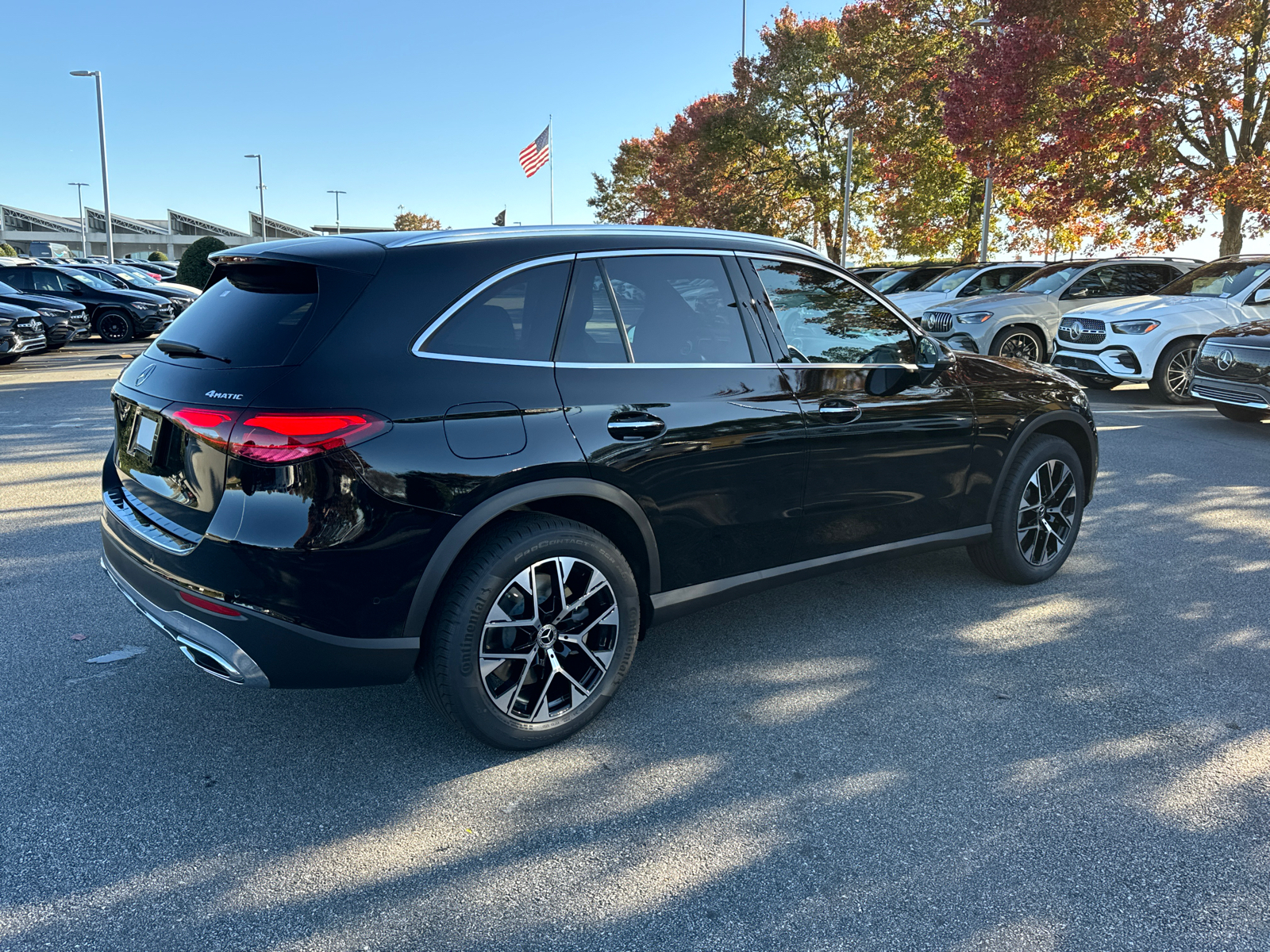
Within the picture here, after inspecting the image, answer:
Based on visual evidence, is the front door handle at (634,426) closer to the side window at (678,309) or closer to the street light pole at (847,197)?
the side window at (678,309)

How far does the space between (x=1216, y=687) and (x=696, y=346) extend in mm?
2515

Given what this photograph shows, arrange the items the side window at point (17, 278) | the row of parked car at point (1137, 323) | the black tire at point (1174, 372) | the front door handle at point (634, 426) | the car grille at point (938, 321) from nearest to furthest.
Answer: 1. the front door handle at point (634, 426)
2. the row of parked car at point (1137, 323)
3. the black tire at point (1174, 372)
4. the car grille at point (938, 321)
5. the side window at point (17, 278)

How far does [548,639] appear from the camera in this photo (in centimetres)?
319

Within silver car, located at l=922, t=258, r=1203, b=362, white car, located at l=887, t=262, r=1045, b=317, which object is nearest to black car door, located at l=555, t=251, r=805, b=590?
silver car, located at l=922, t=258, r=1203, b=362

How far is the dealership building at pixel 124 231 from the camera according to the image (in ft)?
318

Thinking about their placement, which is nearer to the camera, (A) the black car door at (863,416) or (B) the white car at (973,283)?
(A) the black car door at (863,416)

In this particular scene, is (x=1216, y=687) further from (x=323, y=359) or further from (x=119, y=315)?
(x=119, y=315)

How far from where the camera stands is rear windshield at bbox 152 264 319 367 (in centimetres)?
290

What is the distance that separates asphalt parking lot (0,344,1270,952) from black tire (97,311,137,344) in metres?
17.2

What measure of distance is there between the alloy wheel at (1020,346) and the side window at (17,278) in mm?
18459

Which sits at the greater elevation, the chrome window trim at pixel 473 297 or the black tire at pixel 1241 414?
the chrome window trim at pixel 473 297

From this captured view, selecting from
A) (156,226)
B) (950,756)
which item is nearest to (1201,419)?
(950,756)

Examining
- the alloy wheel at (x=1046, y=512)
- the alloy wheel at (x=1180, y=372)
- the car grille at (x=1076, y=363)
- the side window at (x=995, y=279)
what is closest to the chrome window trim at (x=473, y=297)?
the alloy wheel at (x=1046, y=512)

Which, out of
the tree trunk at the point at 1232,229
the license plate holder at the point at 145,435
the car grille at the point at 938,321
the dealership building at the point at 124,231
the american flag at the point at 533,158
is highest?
the dealership building at the point at 124,231
